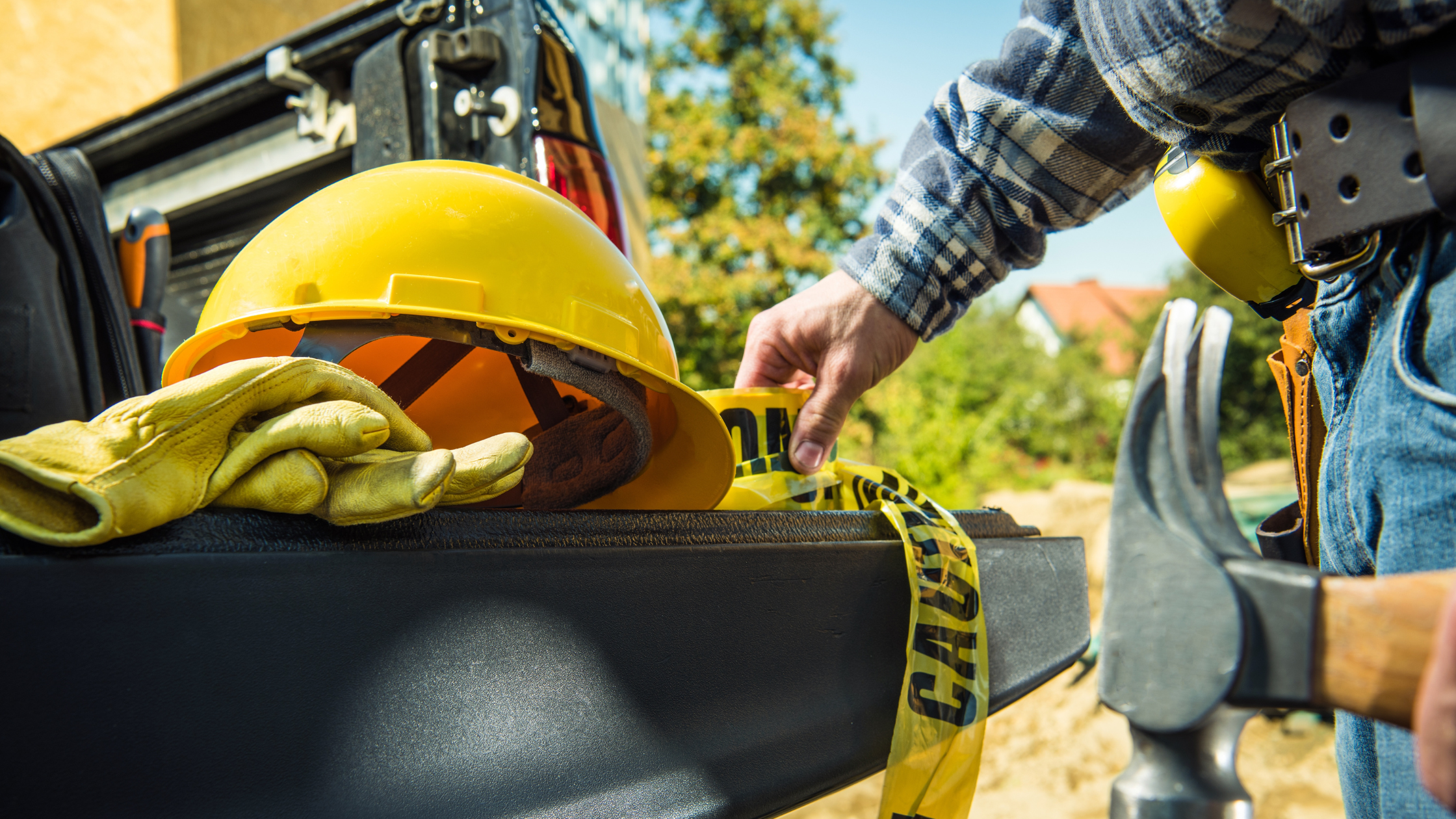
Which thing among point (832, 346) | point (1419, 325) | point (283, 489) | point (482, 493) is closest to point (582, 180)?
point (832, 346)

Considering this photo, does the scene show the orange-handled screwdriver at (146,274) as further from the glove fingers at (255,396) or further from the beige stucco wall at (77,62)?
the beige stucco wall at (77,62)

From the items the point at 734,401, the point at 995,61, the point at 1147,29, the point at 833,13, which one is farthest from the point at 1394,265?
A: the point at 833,13

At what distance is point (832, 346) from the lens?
4.77 feet

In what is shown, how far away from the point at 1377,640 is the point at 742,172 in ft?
45.5

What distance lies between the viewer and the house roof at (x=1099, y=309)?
27.5m

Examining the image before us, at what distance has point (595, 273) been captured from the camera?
3.53 feet

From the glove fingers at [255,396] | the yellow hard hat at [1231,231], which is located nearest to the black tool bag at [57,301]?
the glove fingers at [255,396]

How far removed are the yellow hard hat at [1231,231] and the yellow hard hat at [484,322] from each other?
0.65m

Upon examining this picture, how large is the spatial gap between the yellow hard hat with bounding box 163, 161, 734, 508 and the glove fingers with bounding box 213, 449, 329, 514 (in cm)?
26

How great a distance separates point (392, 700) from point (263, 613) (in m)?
0.13

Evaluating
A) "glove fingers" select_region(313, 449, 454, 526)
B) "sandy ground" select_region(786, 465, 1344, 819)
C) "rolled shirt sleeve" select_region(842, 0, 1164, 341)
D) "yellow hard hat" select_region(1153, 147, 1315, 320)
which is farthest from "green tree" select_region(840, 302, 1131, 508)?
"glove fingers" select_region(313, 449, 454, 526)

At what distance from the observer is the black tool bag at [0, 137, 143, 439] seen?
1554 millimetres

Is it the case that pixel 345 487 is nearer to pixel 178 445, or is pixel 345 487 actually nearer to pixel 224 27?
pixel 178 445

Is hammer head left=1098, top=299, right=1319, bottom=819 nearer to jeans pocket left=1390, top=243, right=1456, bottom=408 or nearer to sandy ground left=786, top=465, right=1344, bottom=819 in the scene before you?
jeans pocket left=1390, top=243, right=1456, bottom=408
